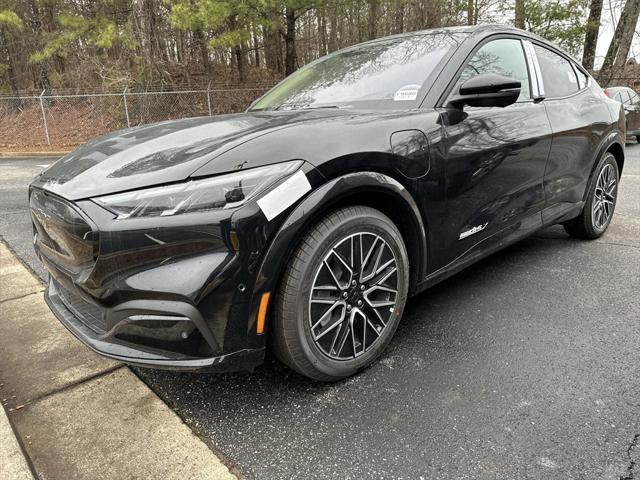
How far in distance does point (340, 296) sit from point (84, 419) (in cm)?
119

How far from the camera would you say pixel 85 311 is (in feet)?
6.32

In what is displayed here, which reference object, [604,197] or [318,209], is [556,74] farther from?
[318,209]

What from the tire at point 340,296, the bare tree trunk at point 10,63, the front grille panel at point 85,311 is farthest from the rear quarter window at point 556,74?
the bare tree trunk at point 10,63

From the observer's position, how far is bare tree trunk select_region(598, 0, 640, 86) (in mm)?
15703

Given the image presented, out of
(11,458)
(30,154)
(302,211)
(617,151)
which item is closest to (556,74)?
(617,151)

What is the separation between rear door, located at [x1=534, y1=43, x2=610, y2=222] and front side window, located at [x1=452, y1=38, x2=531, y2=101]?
24 centimetres

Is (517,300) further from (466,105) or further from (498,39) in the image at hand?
(498,39)

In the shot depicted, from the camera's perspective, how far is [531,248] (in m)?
3.86

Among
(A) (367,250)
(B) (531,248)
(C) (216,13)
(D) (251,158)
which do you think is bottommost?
(B) (531,248)

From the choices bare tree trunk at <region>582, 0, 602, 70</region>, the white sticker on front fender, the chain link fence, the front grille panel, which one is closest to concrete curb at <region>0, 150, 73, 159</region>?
the chain link fence

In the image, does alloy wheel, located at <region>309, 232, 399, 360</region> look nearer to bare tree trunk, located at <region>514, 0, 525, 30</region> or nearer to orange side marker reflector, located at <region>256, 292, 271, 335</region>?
orange side marker reflector, located at <region>256, 292, 271, 335</region>

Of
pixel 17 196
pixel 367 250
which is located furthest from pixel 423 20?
pixel 367 250

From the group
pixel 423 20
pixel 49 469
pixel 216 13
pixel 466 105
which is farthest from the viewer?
pixel 423 20

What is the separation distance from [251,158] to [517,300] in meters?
2.02
